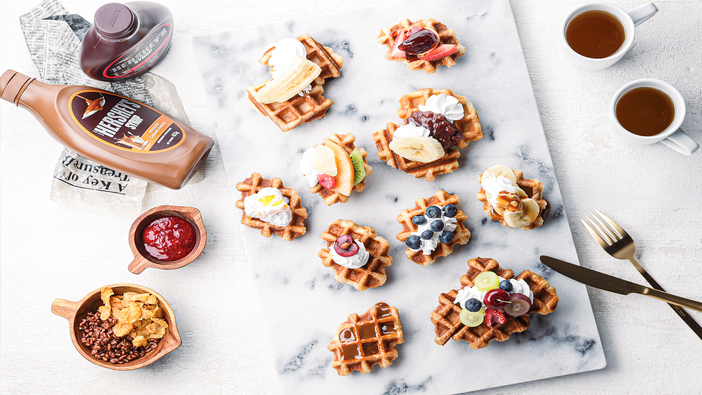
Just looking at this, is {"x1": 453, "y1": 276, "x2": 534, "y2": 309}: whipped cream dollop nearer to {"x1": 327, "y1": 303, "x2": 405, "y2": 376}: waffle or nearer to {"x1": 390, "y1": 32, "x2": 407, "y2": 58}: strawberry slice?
{"x1": 327, "y1": 303, "x2": 405, "y2": 376}: waffle

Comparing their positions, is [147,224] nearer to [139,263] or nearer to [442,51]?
[139,263]

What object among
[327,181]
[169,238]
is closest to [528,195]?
[327,181]

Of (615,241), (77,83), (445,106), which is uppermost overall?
(77,83)

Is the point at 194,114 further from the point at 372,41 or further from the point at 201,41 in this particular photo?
the point at 372,41

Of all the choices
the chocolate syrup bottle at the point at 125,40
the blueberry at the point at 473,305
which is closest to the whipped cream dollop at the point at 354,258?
the blueberry at the point at 473,305

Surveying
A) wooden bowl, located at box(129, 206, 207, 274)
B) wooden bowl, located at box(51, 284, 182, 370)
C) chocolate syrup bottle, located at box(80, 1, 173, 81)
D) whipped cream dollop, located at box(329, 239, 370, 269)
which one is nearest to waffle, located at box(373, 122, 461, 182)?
whipped cream dollop, located at box(329, 239, 370, 269)

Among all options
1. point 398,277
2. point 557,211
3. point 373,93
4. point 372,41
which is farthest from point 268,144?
point 557,211
